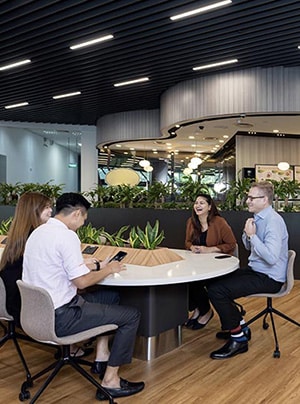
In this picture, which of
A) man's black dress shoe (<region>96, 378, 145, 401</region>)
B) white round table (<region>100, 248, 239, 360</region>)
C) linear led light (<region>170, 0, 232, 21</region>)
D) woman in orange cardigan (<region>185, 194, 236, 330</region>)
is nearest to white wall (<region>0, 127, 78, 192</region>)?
linear led light (<region>170, 0, 232, 21</region>)

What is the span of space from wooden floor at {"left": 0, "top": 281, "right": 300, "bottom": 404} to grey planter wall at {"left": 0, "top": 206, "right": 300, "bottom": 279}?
2.61 meters

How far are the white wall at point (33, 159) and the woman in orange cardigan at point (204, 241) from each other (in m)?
11.0

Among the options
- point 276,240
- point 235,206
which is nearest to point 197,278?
point 276,240

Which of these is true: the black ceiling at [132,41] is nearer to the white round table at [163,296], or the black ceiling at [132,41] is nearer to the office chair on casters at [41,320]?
the white round table at [163,296]

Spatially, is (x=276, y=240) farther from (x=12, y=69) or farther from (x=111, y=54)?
(x=12, y=69)

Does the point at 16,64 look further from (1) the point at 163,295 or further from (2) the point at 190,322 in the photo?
(1) the point at 163,295

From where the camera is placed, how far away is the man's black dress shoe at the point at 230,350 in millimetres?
3350

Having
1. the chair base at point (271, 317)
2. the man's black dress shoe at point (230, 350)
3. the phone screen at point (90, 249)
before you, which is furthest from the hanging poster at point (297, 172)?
the phone screen at point (90, 249)

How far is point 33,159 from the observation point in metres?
14.8

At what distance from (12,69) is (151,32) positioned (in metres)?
3.46

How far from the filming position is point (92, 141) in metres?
14.8

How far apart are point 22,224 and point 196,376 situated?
1646mm

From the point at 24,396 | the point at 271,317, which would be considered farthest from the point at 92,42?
the point at 24,396

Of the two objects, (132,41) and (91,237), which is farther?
(132,41)
